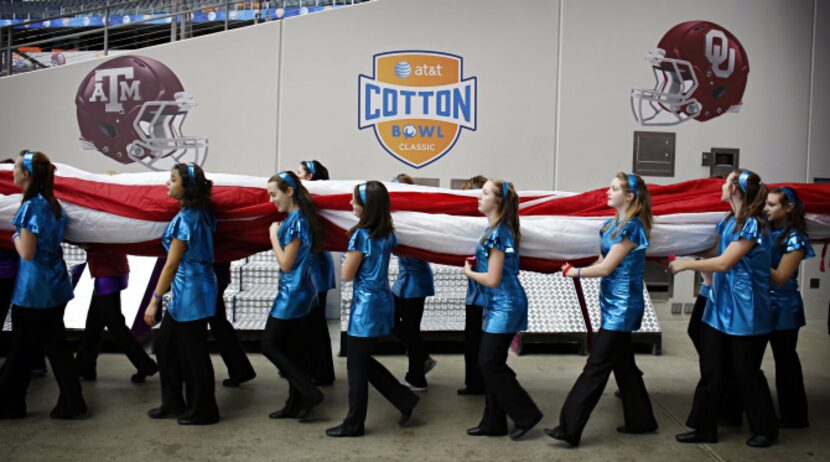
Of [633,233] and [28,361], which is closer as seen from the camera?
[633,233]

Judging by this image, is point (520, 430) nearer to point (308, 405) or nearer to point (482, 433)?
point (482, 433)

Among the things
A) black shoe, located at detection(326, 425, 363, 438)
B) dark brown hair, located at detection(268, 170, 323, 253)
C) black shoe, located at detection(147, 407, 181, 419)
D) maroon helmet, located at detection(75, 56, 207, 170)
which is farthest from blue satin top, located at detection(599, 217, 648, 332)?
maroon helmet, located at detection(75, 56, 207, 170)

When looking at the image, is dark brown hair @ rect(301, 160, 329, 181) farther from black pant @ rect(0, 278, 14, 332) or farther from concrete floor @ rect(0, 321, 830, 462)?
black pant @ rect(0, 278, 14, 332)

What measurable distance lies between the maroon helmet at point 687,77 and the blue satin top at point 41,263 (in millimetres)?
6214

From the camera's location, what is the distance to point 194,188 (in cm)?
433

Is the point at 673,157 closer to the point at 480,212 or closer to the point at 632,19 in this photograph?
the point at 632,19

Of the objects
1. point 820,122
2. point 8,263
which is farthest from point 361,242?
point 820,122

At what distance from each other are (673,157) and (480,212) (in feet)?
14.7

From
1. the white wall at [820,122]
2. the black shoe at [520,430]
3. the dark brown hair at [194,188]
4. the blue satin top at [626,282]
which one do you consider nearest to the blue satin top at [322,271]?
the dark brown hair at [194,188]

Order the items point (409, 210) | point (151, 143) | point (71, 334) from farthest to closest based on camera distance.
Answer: point (151, 143) → point (71, 334) → point (409, 210)

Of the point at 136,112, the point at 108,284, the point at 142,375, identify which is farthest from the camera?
the point at 136,112

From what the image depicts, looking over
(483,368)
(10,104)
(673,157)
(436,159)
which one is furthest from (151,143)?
(673,157)

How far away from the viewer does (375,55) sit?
320 inches

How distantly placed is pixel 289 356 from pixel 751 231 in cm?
283
